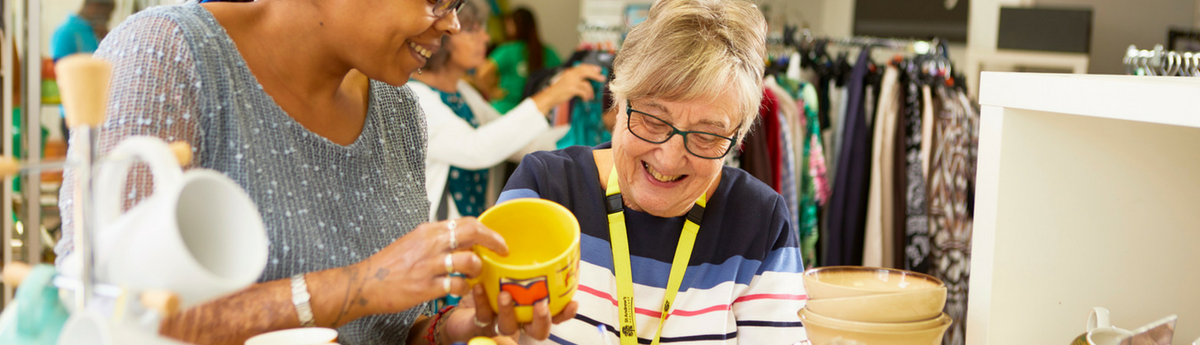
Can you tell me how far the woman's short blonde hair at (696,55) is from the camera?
3.97ft

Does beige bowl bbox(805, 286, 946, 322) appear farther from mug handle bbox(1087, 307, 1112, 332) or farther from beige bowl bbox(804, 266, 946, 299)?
mug handle bbox(1087, 307, 1112, 332)

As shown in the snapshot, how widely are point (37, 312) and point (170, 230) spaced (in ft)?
0.48

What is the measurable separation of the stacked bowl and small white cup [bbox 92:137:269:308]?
60cm

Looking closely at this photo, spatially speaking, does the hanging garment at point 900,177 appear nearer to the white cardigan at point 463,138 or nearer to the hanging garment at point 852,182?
the hanging garment at point 852,182

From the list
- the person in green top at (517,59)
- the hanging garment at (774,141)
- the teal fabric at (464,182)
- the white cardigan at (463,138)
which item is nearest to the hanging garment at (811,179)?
the hanging garment at (774,141)

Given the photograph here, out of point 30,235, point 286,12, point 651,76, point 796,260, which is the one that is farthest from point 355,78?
point 30,235

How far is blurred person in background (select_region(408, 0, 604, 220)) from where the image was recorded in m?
2.61

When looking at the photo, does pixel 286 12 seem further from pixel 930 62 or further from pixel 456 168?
pixel 930 62

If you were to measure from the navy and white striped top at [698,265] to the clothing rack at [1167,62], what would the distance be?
58 centimetres

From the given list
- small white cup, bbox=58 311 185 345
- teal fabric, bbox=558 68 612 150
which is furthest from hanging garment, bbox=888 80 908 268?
small white cup, bbox=58 311 185 345

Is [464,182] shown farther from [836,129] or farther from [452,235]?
[452,235]

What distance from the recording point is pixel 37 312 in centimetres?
53

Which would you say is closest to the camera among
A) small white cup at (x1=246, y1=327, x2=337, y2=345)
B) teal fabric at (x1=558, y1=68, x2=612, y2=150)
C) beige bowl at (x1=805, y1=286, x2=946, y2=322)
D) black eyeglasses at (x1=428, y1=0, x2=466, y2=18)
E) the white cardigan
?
small white cup at (x1=246, y1=327, x2=337, y2=345)

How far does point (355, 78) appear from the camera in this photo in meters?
1.16
